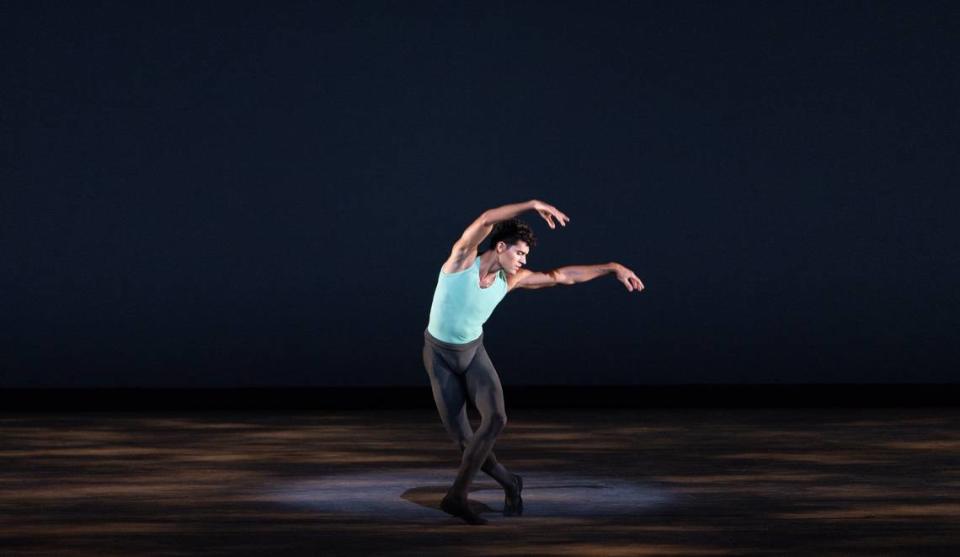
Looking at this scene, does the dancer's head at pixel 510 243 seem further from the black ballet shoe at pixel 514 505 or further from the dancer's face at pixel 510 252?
the black ballet shoe at pixel 514 505

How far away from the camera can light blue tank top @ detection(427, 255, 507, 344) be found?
5.94 metres

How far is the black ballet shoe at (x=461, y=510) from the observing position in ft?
19.1

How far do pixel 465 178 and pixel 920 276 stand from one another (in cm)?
286

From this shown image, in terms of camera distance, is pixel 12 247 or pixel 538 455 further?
pixel 12 247

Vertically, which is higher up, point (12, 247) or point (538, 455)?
point (12, 247)

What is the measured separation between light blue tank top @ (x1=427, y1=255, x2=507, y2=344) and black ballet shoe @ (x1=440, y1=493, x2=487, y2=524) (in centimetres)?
57

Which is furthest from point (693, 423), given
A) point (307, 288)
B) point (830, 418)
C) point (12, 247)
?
point (12, 247)

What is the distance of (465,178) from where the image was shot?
393 inches

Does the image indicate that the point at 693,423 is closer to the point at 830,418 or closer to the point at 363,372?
the point at 830,418

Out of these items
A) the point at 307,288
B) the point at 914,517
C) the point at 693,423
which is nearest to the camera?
the point at 914,517

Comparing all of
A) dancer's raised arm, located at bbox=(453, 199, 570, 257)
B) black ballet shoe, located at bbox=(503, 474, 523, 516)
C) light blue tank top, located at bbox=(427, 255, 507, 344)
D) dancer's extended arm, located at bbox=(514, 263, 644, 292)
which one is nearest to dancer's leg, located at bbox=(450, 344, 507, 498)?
light blue tank top, located at bbox=(427, 255, 507, 344)

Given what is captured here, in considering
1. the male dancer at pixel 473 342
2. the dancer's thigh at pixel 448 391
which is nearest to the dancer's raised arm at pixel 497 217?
the male dancer at pixel 473 342

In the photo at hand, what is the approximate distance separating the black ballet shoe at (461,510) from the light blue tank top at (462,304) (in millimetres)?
570

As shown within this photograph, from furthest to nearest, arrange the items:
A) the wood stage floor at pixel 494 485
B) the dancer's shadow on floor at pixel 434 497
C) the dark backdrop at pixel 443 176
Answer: the dark backdrop at pixel 443 176 → the dancer's shadow on floor at pixel 434 497 → the wood stage floor at pixel 494 485
